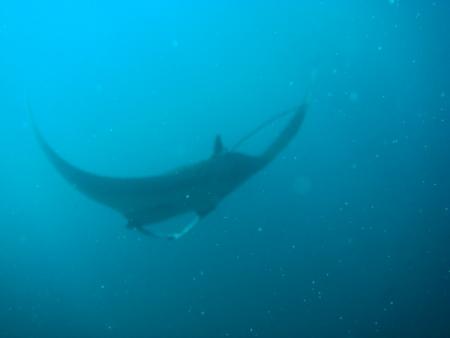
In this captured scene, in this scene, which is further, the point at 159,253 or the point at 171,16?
the point at 171,16

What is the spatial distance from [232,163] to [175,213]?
82 centimetres

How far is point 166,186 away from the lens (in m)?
4.05

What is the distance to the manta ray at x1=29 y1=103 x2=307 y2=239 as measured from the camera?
4008 millimetres

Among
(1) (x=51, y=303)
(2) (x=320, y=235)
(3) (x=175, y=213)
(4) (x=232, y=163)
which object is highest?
(4) (x=232, y=163)

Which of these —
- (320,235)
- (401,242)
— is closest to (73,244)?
(320,235)

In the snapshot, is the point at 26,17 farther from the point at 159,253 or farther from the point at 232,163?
the point at 232,163

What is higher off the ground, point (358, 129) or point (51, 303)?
point (358, 129)

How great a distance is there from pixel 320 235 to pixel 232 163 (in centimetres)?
1251

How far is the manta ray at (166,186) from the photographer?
4008mm

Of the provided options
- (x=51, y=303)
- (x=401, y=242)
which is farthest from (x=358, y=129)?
(x=51, y=303)

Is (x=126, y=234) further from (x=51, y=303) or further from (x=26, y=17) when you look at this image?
(x=26, y=17)

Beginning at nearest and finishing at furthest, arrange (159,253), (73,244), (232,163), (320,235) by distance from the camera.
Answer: (232,163), (159,253), (320,235), (73,244)

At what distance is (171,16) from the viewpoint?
32062 mm

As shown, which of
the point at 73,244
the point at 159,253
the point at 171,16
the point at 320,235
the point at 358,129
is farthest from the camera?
the point at 171,16
